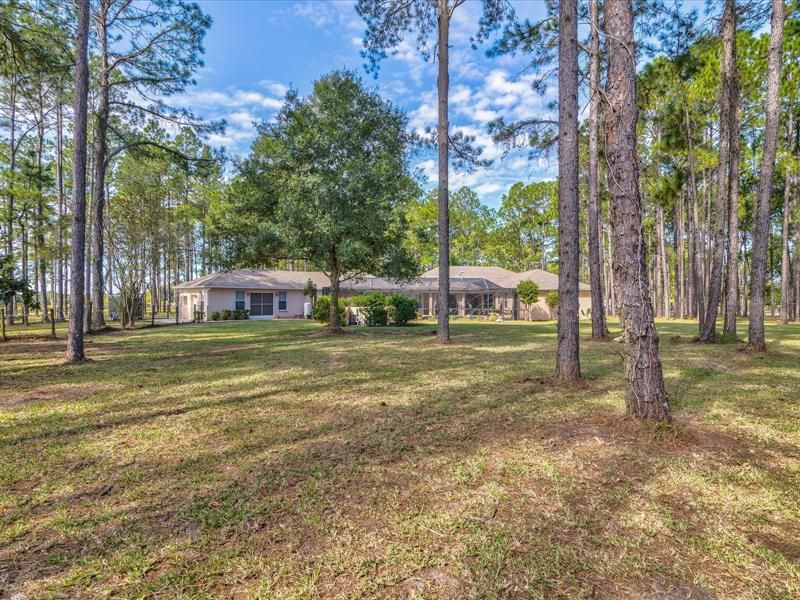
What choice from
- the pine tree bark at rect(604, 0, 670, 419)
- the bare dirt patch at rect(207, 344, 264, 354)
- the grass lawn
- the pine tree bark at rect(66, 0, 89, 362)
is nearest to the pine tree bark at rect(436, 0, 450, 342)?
the bare dirt patch at rect(207, 344, 264, 354)

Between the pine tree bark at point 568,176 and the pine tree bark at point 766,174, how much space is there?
610 centimetres

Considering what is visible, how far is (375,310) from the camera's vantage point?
2088 cm

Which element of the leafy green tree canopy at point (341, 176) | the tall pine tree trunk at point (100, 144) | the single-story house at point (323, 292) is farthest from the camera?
the single-story house at point (323, 292)

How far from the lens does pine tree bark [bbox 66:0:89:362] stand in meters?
8.70

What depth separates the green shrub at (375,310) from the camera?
20.8m

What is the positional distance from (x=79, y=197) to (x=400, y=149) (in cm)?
980

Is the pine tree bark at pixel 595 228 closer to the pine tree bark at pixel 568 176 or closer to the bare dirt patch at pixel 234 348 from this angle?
the pine tree bark at pixel 568 176

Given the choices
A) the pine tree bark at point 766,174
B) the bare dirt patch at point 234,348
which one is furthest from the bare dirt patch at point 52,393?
the pine tree bark at point 766,174

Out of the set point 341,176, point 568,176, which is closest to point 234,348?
point 341,176

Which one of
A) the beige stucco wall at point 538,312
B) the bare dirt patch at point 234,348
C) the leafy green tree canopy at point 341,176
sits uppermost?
the leafy green tree canopy at point 341,176

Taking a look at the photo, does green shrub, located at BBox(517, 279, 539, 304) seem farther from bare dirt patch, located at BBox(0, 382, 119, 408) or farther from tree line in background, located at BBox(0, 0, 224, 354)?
bare dirt patch, located at BBox(0, 382, 119, 408)

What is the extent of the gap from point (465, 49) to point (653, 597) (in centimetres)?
1391

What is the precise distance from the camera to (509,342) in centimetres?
1295

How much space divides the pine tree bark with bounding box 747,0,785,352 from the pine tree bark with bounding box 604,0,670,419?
763 centimetres
